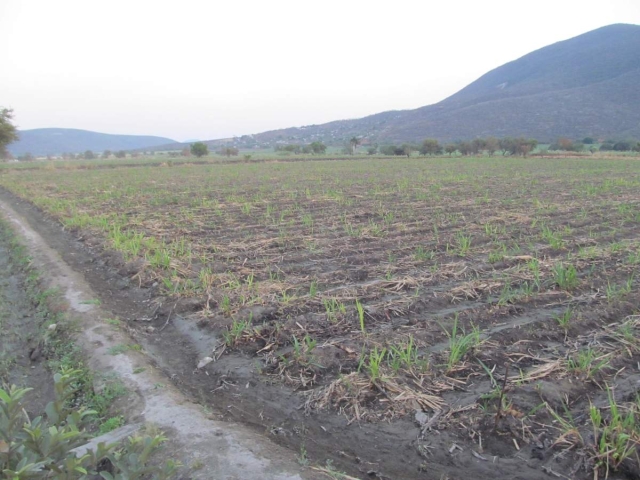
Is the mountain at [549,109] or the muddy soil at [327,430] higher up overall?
the mountain at [549,109]

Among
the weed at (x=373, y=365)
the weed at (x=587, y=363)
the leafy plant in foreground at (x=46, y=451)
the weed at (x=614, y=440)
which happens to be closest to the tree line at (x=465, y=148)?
the weed at (x=587, y=363)

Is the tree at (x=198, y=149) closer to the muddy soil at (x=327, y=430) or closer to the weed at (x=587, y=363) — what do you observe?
the muddy soil at (x=327, y=430)

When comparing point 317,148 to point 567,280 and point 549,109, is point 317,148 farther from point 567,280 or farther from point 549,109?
point 567,280

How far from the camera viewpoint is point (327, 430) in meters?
2.82

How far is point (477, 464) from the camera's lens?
2.47 m

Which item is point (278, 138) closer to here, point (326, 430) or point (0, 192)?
point (0, 192)

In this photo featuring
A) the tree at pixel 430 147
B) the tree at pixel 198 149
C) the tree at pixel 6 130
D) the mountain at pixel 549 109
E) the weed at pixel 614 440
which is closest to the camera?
the weed at pixel 614 440

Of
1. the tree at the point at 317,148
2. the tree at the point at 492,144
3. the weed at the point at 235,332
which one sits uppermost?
the tree at the point at 317,148

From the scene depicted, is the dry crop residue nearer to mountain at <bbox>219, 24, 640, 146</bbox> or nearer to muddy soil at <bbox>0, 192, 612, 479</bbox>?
muddy soil at <bbox>0, 192, 612, 479</bbox>

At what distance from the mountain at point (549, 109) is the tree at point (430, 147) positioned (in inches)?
911

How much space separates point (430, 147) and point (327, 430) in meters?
52.9

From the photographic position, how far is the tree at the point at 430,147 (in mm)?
51972

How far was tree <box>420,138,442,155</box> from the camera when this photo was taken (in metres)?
52.0

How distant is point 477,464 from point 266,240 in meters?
5.33
